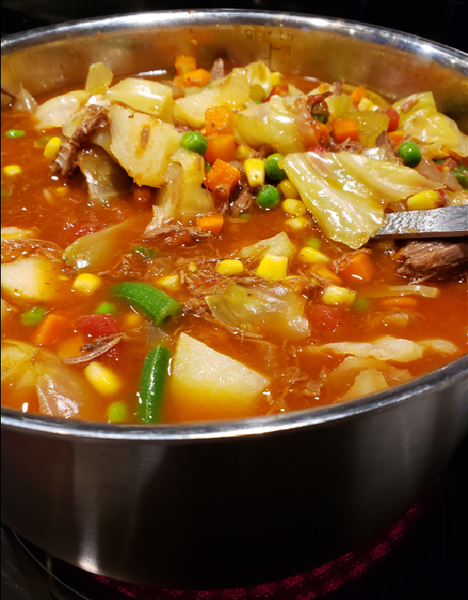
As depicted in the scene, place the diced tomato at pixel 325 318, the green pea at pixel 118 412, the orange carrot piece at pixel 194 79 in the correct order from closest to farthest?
the green pea at pixel 118 412
the diced tomato at pixel 325 318
the orange carrot piece at pixel 194 79

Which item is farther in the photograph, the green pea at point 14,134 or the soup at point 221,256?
the green pea at point 14,134

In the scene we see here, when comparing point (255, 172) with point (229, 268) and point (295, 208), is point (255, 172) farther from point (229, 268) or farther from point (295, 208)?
point (229, 268)

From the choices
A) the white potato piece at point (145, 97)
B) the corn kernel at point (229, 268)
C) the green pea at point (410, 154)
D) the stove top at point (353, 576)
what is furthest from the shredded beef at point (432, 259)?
the white potato piece at point (145, 97)

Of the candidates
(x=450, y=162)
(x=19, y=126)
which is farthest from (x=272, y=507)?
(x=19, y=126)

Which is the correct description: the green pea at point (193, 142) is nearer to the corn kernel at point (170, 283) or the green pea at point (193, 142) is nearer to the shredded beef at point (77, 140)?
the shredded beef at point (77, 140)

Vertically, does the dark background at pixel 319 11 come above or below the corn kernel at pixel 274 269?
above

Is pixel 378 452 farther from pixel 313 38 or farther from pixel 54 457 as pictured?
pixel 313 38
